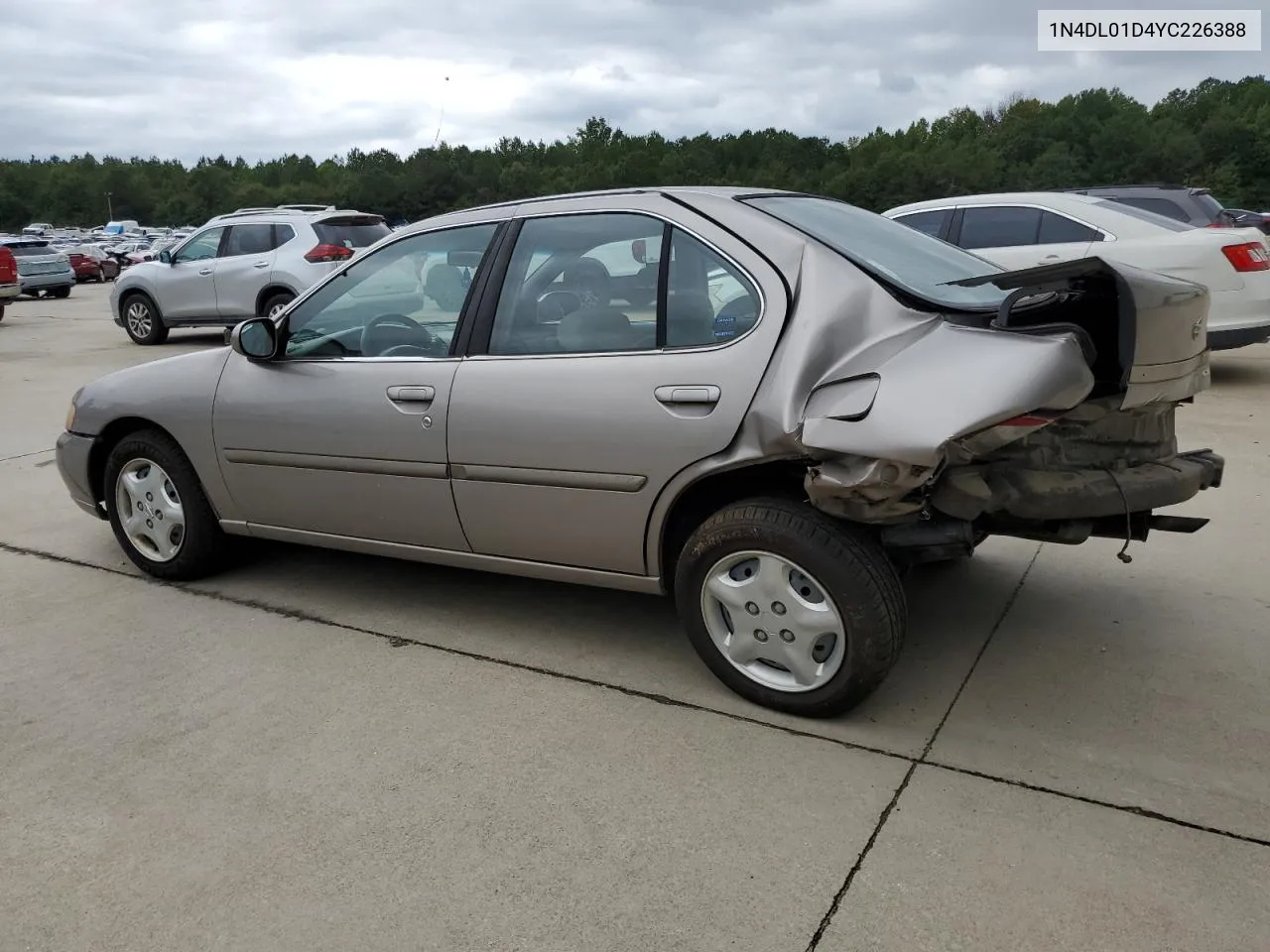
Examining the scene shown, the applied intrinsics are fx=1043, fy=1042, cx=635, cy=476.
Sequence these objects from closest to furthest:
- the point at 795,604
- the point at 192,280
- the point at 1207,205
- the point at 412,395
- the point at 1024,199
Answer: the point at 795,604 < the point at 412,395 < the point at 1024,199 < the point at 1207,205 < the point at 192,280

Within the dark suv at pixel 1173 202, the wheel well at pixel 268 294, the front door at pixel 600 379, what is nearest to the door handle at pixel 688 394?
the front door at pixel 600 379

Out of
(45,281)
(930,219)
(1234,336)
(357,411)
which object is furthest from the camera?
(45,281)

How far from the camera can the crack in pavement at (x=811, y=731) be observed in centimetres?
263

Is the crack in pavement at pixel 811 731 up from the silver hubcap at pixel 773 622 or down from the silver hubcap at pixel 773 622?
down

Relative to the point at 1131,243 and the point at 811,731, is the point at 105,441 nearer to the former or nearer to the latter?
the point at 811,731

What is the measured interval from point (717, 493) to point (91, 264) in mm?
35585

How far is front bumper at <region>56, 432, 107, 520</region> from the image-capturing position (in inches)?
190

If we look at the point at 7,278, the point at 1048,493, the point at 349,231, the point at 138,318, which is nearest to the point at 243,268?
the point at 349,231

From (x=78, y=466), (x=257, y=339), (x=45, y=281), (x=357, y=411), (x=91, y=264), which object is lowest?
(x=78, y=466)

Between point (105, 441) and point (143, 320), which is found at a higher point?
point (143, 320)

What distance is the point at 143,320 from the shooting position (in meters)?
14.7

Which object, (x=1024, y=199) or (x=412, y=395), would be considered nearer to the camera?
(x=412, y=395)

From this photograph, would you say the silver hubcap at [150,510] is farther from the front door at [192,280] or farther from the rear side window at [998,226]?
the front door at [192,280]

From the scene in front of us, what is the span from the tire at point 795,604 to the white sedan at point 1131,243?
5054mm
